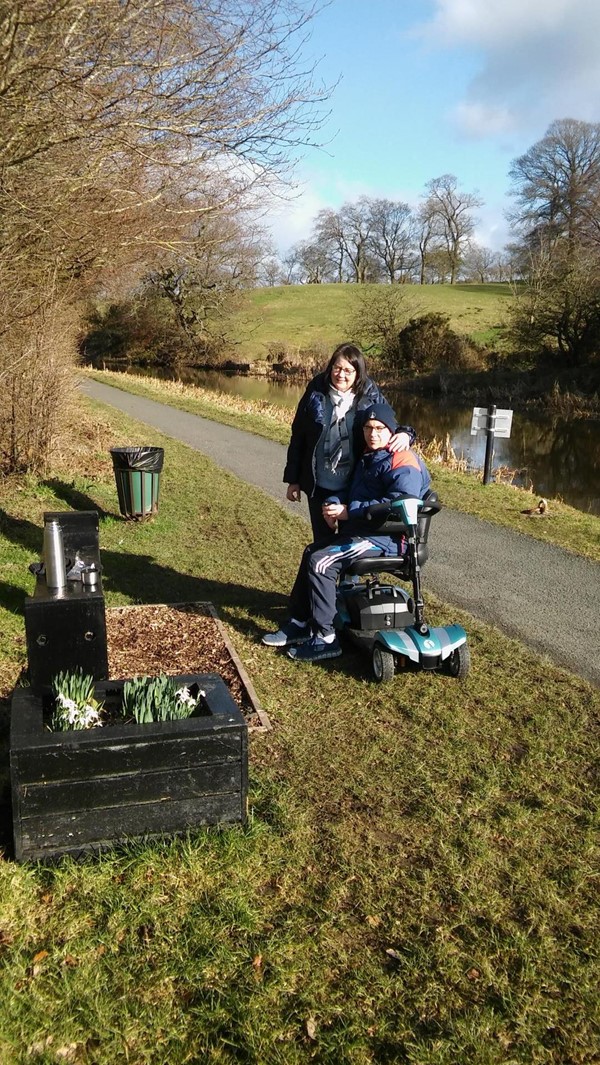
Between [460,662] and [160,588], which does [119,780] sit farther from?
[160,588]

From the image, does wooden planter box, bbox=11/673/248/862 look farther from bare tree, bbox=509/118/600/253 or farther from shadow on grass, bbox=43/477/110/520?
bare tree, bbox=509/118/600/253

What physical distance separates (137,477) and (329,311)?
2179 inches

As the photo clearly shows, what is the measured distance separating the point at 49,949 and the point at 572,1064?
174cm

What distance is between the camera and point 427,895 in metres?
2.97

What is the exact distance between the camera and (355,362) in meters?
5.02

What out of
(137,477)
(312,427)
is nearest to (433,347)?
(137,477)

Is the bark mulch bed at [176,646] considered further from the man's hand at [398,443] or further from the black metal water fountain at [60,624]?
the man's hand at [398,443]

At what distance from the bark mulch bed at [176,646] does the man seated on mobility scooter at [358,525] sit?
0.54 m

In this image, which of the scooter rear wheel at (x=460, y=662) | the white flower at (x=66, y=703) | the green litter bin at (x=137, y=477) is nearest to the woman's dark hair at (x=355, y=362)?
the scooter rear wheel at (x=460, y=662)

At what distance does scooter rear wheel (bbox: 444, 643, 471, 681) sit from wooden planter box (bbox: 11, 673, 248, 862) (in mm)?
2056

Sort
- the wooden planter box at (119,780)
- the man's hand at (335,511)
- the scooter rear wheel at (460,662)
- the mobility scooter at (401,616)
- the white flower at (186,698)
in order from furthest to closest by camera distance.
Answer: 1. the man's hand at (335,511)
2. the scooter rear wheel at (460,662)
3. the mobility scooter at (401,616)
4. the white flower at (186,698)
5. the wooden planter box at (119,780)

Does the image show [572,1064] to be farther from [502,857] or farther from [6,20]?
[6,20]

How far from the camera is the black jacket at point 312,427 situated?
16.8 ft

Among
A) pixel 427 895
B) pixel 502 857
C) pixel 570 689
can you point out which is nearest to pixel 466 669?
pixel 570 689
